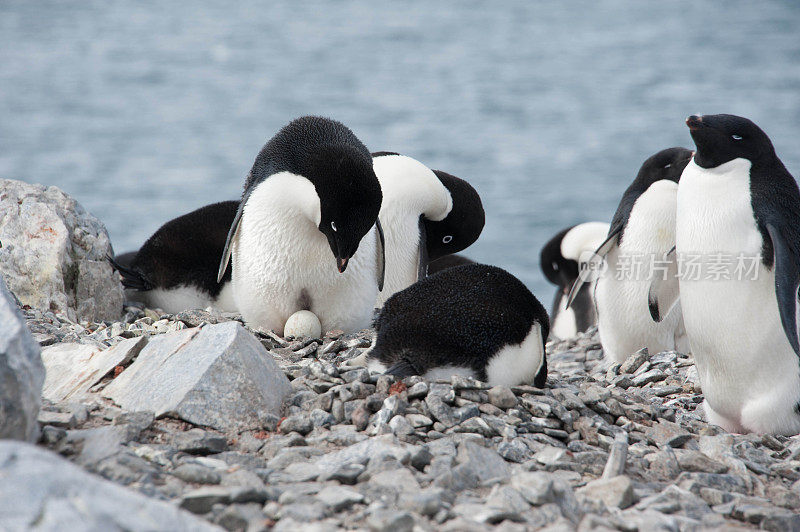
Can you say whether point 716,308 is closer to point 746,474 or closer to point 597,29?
point 746,474

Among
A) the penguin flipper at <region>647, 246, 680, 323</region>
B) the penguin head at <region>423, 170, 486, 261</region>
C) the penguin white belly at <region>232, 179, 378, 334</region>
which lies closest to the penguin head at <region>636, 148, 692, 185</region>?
the penguin flipper at <region>647, 246, 680, 323</region>

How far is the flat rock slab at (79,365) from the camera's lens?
2.85 m

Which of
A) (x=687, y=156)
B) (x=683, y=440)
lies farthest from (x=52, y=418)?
(x=687, y=156)

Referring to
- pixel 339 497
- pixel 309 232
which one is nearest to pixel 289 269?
pixel 309 232

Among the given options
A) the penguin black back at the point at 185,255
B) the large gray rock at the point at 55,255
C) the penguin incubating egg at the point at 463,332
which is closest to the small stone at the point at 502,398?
the penguin incubating egg at the point at 463,332

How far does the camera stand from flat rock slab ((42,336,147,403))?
285 centimetres

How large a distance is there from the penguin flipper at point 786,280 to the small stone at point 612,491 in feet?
4.07

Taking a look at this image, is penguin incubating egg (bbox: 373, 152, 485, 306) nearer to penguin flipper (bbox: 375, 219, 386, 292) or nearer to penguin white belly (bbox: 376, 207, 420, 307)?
penguin white belly (bbox: 376, 207, 420, 307)

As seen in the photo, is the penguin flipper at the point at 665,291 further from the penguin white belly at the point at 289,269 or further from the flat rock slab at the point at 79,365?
the flat rock slab at the point at 79,365

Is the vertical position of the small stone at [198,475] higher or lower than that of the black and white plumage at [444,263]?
higher

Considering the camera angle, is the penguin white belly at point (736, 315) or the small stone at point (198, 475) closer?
the small stone at point (198, 475)

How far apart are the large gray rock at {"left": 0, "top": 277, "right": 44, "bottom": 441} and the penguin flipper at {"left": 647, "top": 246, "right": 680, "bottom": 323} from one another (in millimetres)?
3231

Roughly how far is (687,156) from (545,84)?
3792 centimetres

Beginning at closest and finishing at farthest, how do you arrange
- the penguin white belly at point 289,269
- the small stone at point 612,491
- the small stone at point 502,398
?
1. the small stone at point 612,491
2. the small stone at point 502,398
3. the penguin white belly at point 289,269
